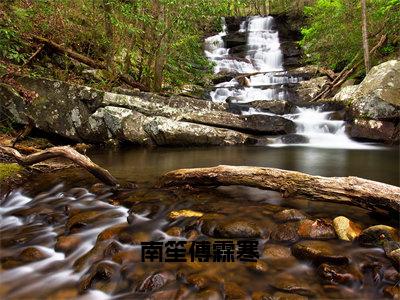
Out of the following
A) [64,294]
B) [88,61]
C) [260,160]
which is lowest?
[64,294]

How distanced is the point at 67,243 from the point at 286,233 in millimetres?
2419

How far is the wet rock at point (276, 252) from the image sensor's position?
3301mm

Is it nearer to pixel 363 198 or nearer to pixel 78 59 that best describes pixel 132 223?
pixel 363 198

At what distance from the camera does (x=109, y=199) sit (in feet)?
16.9

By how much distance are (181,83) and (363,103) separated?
8.26 meters

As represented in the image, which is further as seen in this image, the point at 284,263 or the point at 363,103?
the point at 363,103

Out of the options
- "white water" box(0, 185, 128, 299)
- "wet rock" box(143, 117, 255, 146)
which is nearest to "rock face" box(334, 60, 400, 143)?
"wet rock" box(143, 117, 255, 146)

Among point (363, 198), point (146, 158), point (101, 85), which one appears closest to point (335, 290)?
point (363, 198)

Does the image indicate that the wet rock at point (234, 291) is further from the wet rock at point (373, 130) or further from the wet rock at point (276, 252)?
the wet rock at point (373, 130)

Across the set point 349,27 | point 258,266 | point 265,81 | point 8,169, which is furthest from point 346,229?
point 265,81

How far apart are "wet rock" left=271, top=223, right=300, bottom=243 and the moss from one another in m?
4.96

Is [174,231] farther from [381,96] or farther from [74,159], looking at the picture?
[381,96]

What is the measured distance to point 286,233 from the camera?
364cm

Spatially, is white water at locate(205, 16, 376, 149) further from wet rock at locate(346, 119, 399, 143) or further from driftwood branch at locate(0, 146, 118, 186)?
driftwood branch at locate(0, 146, 118, 186)
